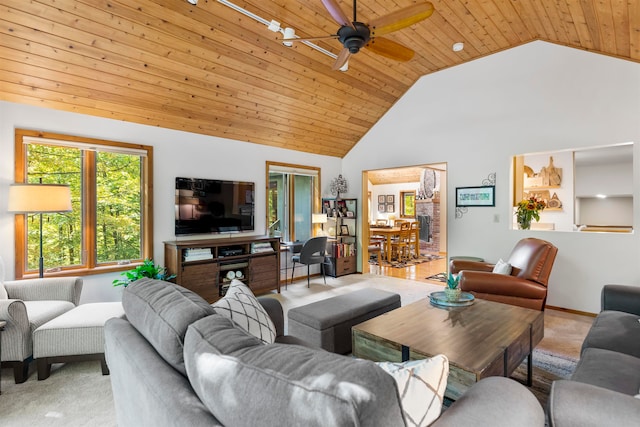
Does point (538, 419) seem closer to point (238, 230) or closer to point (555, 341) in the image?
point (555, 341)

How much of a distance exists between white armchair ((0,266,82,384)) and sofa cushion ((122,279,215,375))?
1.47 meters

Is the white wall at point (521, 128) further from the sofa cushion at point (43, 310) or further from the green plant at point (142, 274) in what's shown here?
the sofa cushion at point (43, 310)

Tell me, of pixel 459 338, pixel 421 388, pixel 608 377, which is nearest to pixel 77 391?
pixel 421 388

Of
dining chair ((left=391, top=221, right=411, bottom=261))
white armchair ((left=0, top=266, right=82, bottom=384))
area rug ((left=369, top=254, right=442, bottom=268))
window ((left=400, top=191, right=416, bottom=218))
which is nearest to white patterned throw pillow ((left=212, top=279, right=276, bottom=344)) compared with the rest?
white armchair ((left=0, top=266, right=82, bottom=384))

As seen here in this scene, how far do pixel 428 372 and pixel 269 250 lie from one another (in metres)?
4.03

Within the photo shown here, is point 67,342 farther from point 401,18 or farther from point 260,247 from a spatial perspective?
point 401,18

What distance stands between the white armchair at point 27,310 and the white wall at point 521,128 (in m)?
4.85

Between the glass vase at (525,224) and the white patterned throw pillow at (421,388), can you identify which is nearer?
the white patterned throw pillow at (421,388)

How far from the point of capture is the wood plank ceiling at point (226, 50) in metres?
2.67

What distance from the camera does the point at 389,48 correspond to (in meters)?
2.50

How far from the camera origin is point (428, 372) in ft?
2.83

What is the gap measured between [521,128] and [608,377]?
3.76 m

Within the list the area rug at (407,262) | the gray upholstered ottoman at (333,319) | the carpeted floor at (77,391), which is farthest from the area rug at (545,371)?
the area rug at (407,262)

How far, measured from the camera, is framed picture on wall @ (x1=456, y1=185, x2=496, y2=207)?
4.55m
